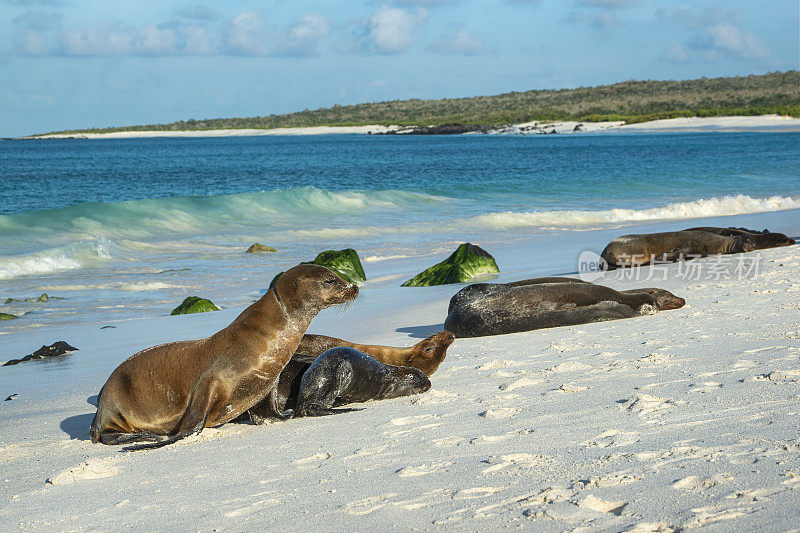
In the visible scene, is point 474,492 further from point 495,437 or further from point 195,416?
point 195,416

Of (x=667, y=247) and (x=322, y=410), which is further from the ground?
(x=667, y=247)

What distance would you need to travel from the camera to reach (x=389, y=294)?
34.6ft

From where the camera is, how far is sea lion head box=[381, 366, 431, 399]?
5348mm

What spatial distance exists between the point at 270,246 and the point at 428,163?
121ft

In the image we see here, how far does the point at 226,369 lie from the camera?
480 cm

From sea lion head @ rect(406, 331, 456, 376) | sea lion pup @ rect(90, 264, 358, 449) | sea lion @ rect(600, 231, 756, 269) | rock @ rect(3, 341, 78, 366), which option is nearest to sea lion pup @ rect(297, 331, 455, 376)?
sea lion head @ rect(406, 331, 456, 376)

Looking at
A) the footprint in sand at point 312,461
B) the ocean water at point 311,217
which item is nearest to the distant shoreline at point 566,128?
the ocean water at point 311,217

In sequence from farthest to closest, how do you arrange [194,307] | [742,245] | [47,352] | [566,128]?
[566,128] → [742,245] → [194,307] → [47,352]

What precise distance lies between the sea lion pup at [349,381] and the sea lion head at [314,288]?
0.51 meters

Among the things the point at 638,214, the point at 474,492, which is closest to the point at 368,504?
the point at 474,492

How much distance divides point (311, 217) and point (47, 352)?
17164 mm

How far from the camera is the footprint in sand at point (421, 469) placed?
3537 millimetres

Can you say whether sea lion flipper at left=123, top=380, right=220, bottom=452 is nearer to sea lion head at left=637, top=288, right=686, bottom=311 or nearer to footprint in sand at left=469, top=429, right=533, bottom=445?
footprint in sand at left=469, top=429, right=533, bottom=445

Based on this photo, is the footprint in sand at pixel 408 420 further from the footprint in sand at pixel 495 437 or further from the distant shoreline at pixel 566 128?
the distant shoreline at pixel 566 128
